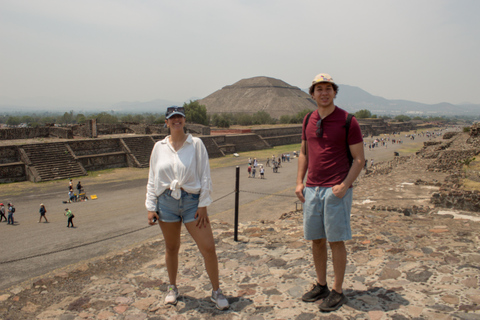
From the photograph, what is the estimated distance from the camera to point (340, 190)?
2.59 m

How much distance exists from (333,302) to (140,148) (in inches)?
1024

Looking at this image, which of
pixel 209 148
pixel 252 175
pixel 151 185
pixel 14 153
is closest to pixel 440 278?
pixel 151 185

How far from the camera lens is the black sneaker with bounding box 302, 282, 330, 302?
9.66 ft

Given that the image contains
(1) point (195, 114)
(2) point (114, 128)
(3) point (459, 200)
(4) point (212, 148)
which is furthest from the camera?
(1) point (195, 114)

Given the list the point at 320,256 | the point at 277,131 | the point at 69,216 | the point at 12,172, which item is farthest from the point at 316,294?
the point at 277,131

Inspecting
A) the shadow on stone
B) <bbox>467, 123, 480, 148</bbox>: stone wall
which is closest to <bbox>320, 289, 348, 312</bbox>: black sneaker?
the shadow on stone

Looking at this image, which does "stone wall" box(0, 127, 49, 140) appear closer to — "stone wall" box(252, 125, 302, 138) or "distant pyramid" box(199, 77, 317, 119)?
"stone wall" box(252, 125, 302, 138)

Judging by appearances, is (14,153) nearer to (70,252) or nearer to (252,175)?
(252,175)

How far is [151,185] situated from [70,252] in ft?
20.4

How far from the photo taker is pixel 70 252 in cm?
789

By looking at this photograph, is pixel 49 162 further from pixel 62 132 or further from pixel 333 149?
pixel 333 149

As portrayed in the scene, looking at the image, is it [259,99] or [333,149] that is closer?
[333,149]

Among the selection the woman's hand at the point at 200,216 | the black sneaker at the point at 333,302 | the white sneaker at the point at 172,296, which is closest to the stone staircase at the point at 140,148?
the white sneaker at the point at 172,296

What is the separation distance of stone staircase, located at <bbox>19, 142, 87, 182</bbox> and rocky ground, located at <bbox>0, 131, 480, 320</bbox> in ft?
58.8
